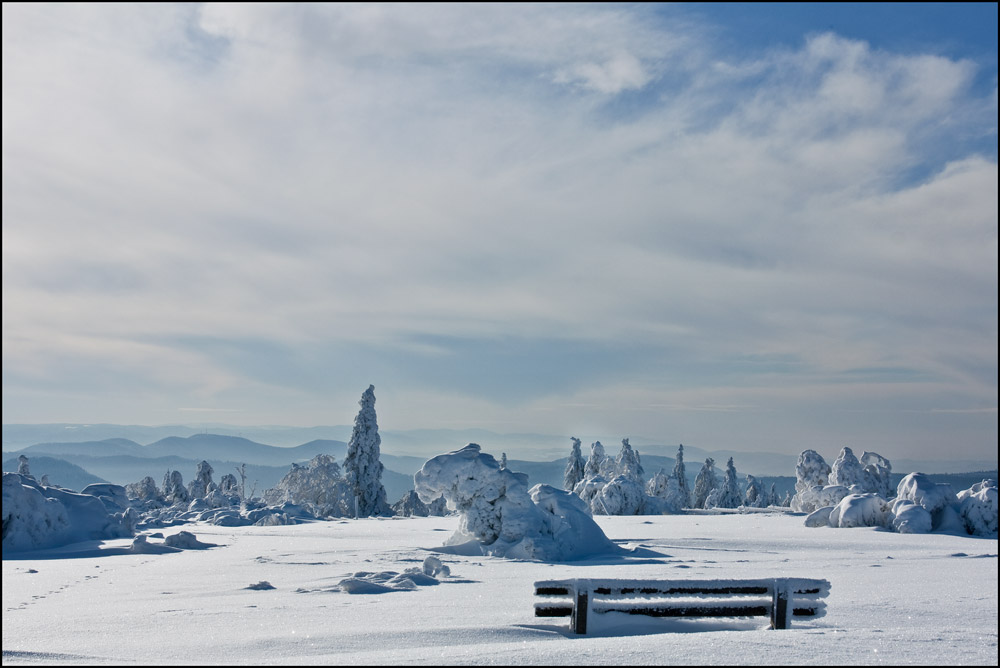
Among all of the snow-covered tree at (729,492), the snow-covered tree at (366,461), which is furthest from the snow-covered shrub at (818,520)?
the snow-covered tree at (729,492)

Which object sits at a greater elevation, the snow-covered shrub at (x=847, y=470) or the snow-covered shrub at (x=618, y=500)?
the snow-covered shrub at (x=847, y=470)

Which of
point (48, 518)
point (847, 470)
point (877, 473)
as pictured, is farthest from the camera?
point (877, 473)

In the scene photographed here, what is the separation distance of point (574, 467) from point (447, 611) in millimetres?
58815

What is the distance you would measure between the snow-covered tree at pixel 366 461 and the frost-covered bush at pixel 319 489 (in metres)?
0.84

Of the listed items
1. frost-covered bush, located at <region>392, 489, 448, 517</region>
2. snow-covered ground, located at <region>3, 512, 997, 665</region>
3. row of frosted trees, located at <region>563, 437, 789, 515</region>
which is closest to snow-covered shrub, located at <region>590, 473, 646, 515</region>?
row of frosted trees, located at <region>563, 437, 789, 515</region>

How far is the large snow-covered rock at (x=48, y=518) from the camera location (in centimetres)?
1883

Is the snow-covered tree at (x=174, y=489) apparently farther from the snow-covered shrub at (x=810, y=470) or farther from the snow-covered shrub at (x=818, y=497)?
the snow-covered shrub at (x=810, y=470)

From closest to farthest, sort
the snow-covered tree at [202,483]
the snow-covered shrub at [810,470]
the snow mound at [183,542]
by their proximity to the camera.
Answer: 1. the snow mound at [183,542]
2. the snow-covered shrub at [810,470]
3. the snow-covered tree at [202,483]

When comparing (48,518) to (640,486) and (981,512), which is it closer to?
(981,512)

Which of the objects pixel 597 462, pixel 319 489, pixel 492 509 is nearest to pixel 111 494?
pixel 319 489

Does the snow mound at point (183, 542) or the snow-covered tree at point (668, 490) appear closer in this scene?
the snow mound at point (183, 542)

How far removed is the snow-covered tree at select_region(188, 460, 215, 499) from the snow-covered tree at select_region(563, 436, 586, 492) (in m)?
32.9

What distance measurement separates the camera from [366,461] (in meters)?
48.8

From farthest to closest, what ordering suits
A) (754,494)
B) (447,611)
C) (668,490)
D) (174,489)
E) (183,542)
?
(754,494)
(174,489)
(668,490)
(183,542)
(447,611)
